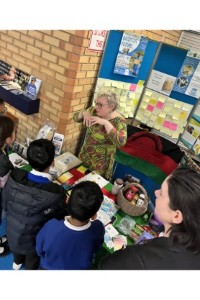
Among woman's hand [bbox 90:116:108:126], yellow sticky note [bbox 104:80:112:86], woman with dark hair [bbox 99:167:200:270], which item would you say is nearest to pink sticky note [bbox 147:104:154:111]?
yellow sticky note [bbox 104:80:112:86]

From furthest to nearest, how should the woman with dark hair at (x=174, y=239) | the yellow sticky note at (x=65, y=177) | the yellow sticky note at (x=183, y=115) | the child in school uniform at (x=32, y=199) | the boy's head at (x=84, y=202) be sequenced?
1. the yellow sticky note at (x=183, y=115)
2. the yellow sticky note at (x=65, y=177)
3. the child in school uniform at (x=32, y=199)
4. the boy's head at (x=84, y=202)
5. the woman with dark hair at (x=174, y=239)

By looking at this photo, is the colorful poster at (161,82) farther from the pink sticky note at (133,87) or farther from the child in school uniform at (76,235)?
the child in school uniform at (76,235)

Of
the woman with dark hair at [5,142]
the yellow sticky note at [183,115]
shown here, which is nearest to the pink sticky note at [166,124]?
the yellow sticky note at [183,115]

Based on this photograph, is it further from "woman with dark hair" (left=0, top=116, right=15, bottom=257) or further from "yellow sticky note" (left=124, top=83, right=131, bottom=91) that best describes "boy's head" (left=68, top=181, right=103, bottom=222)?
Answer: "yellow sticky note" (left=124, top=83, right=131, bottom=91)

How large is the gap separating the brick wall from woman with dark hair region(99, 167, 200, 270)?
2.13m

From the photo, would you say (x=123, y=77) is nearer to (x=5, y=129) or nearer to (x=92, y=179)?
(x=92, y=179)

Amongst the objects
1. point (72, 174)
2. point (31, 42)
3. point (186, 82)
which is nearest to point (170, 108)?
point (186, 82)

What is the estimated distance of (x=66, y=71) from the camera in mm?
3004

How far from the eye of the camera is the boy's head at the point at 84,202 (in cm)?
155

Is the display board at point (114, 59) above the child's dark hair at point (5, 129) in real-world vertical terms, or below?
above

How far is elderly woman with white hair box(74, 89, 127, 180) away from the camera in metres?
2.59

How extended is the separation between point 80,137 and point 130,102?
94 cm

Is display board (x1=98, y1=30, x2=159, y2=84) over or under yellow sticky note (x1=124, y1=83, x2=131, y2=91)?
over
